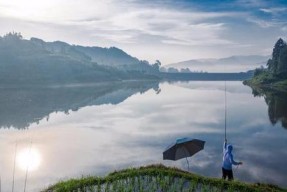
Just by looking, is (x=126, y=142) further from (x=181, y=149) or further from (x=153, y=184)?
(x=153, y=184)

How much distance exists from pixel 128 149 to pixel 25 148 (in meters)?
8.80

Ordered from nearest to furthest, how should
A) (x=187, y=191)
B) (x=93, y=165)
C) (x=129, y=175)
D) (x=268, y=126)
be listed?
1. (x=187, y=191)
2. (x=129, y=175)
3. (x=93, y=165)
4. (x=268, y=126)

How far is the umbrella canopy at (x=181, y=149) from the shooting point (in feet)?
63.9

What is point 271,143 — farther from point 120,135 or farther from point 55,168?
A: point 55,168

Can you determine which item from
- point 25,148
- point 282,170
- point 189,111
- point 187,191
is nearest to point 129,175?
point 187,191

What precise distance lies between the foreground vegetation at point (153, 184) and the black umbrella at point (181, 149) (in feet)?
3.98

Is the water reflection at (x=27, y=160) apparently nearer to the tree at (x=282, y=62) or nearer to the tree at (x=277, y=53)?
the tree at (x=282, y=62)

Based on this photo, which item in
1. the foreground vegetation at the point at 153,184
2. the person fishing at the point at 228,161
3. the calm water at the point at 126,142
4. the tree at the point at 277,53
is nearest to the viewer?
the foreground vegetation at the point at 153,184

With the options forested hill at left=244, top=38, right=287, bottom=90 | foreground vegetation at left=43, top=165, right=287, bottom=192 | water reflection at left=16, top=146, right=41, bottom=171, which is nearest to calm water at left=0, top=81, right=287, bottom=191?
water reflection at left=16, top=146, right=41, bottom=171

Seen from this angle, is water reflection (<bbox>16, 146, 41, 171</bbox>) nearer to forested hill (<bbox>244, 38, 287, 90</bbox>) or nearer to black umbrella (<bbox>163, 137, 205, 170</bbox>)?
black umbrella (<bbox>163, 137, 205, 170</bbox>)

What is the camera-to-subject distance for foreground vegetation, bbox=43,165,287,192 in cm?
1809

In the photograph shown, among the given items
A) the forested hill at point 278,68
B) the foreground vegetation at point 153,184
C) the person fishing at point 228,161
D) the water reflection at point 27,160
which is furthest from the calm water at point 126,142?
the forested hill at point 278,68

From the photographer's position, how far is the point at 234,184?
1831 cm

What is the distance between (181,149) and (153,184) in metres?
2.41
